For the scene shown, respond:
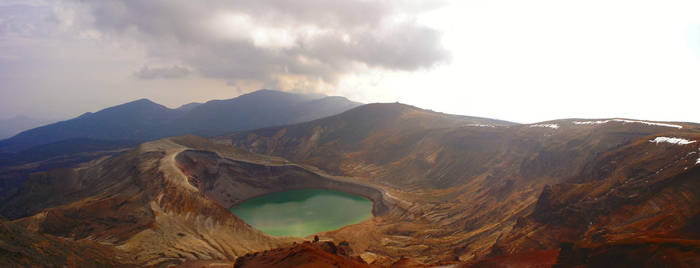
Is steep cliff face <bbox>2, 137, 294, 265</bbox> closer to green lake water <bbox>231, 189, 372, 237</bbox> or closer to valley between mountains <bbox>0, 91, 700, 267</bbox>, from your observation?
valley between mountains <bbox>0, 91, 700, 267</bbox>

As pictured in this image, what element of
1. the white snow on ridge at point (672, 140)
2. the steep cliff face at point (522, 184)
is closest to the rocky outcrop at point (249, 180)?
the steep cliff face at point (522, 184)

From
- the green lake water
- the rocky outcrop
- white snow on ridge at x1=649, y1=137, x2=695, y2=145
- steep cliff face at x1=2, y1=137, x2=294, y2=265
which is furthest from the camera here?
the rocky outcrop

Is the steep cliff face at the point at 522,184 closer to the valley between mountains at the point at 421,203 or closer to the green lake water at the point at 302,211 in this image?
the valley between mountains at the point at 421,203

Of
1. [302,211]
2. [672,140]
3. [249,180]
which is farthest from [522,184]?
[249,180]

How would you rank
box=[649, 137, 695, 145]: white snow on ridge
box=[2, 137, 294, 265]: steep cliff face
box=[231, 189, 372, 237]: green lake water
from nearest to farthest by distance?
Result: box=[649, 137, 695, 145]: white snow on ridge
box=[2, 137, 294, 265]: steep cliff face
box=[231, 189, 372, 237]: green lake water

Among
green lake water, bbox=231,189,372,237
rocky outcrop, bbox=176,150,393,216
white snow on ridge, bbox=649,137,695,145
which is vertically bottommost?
green lake water, bbox=231,189,372,237

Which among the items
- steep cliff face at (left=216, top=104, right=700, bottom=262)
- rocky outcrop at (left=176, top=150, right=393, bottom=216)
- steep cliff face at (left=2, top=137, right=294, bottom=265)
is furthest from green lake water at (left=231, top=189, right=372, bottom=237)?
steep cliff face at (left=2, top=137, right=294, bottom=265)
